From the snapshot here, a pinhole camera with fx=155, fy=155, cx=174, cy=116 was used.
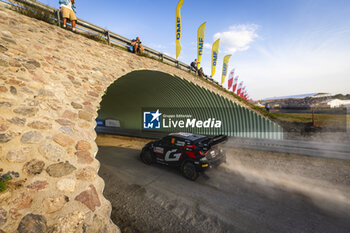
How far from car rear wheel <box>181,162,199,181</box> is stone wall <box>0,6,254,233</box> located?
12.1 ft

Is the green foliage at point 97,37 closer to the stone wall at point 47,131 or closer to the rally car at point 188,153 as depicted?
the stone wall at point 47,131

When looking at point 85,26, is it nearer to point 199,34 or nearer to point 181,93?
point 181,93

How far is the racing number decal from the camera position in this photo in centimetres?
662

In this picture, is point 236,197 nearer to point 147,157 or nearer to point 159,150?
point 159,150

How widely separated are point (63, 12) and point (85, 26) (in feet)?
3.56

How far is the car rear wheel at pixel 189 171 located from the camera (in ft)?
19.6

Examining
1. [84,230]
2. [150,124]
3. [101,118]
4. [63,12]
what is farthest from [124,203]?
[101,118]

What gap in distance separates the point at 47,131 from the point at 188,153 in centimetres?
452

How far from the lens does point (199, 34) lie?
17.8m

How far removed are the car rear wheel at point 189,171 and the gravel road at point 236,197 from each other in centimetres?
22

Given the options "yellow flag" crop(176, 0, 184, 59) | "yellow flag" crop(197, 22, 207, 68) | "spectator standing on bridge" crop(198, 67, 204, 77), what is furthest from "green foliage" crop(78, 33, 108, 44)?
"yellow flag" crop(197, 22, 207, 68)

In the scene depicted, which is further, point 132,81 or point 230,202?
point 132,81

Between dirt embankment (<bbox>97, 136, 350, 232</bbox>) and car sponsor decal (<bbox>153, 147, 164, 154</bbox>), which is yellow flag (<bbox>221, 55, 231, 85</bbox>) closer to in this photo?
dirt embankment (<bbox>97, 136, 350, 232</bbox>)

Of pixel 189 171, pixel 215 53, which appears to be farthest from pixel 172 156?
pixel 215 53
